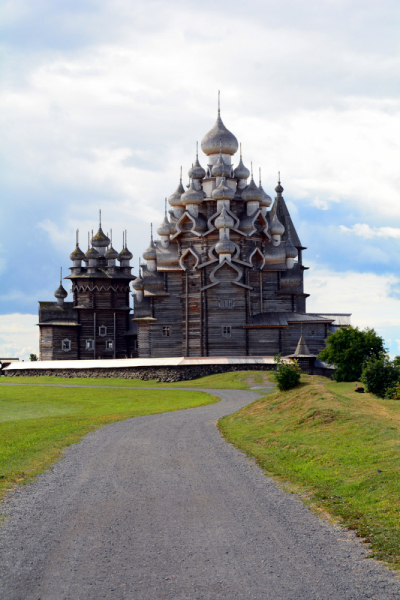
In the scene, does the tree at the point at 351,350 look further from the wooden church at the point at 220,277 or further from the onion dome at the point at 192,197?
the onion dome at the point at 192,197

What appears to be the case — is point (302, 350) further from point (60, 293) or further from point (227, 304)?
point (60, 293)

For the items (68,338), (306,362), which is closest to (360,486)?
(306,362)

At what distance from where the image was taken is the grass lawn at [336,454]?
31.7ft

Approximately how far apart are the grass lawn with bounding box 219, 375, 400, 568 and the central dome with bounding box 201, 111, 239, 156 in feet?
149

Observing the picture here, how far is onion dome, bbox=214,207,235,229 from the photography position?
60.5 m

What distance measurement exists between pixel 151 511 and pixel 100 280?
66.5 metres

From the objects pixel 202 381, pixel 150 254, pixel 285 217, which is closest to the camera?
pixel 202 381

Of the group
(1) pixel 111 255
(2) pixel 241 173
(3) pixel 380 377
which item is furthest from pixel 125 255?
(3) pixel 380 377

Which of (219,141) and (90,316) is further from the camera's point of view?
(90,316)

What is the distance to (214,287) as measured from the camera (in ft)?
197

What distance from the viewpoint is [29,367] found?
65062 millimetres

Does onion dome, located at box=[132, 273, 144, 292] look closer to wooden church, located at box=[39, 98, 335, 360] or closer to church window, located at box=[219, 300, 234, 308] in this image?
wooden church, located at box=[39, 98, 335, 360]

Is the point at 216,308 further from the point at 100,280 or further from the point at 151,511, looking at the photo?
the point at 151,511

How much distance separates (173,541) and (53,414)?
22.3 meters
